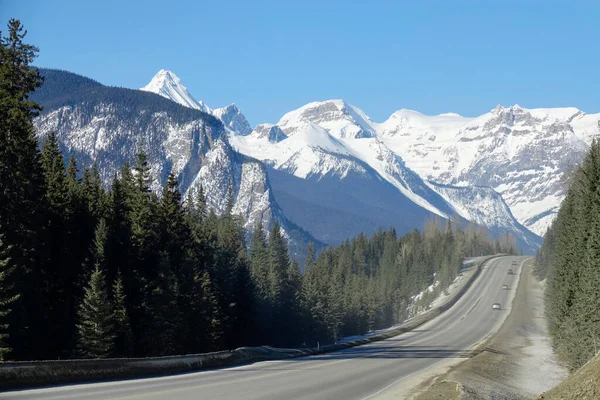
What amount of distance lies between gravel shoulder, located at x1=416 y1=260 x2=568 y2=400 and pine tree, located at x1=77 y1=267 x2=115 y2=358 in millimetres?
21387

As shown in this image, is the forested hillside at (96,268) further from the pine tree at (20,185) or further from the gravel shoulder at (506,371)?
the gravel shoulder at (506,371)

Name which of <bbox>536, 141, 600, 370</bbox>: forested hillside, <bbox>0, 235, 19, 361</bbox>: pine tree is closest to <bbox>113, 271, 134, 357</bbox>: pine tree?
<bbox>0, 235, 19, 361</bbox>: pine tree

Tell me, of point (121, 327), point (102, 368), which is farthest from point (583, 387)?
point (121, 327)

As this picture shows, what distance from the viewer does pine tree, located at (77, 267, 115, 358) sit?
47125mm

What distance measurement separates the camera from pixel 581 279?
1871 inches

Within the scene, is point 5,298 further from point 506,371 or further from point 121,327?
point 506,371

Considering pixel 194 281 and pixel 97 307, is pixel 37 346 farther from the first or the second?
pixel 194 281

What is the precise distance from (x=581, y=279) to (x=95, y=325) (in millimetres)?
30700

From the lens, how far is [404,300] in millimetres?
177125

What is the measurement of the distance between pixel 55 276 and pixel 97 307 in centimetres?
929

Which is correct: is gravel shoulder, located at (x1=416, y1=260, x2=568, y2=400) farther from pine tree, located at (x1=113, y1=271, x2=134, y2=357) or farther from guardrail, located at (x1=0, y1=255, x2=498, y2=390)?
pine tree, located at (x1=113, y1=271, x2=134, y2=357)

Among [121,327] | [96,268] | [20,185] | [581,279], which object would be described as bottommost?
[121,327]

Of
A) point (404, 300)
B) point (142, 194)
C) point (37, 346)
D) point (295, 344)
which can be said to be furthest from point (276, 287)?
point (404, 300)

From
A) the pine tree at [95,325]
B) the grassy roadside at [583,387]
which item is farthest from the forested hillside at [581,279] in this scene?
the pine tree at [95,325]
